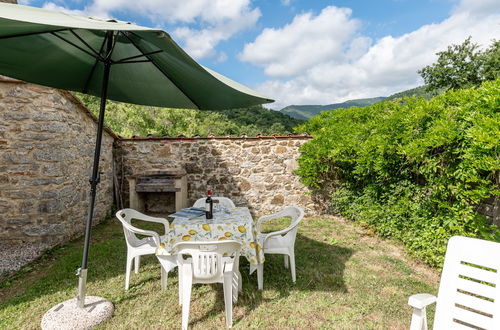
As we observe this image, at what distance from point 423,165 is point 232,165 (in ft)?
14.1

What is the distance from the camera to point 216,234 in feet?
9.32

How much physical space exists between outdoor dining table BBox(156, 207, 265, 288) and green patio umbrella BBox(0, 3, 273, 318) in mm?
774

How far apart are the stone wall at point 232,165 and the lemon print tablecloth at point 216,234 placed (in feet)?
12.9

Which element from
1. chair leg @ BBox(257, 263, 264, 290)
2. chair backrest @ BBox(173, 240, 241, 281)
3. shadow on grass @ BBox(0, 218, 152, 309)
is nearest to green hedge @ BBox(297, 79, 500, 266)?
chair leg @ BBox(257, 263, 264, 290)

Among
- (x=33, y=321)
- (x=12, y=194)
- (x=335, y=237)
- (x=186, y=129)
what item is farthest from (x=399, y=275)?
(x=186, y=129)

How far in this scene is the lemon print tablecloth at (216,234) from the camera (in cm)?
282

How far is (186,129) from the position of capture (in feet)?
52.1

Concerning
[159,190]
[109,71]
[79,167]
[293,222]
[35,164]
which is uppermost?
[109,71]

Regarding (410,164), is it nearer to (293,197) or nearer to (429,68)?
(293,197)

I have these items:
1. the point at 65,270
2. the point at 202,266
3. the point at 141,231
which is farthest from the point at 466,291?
the point at 65,270

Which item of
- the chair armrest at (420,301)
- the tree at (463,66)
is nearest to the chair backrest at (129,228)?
the chair armrest at (420,301)

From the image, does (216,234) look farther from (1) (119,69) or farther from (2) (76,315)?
(1) (119,69)

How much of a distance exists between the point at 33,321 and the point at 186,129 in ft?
45.9

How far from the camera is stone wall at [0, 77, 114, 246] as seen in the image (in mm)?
4219
